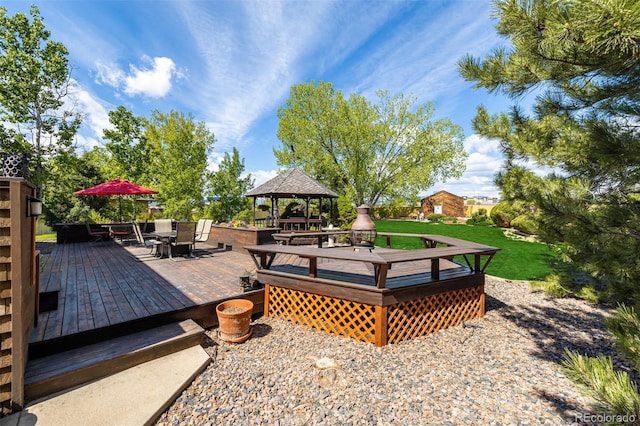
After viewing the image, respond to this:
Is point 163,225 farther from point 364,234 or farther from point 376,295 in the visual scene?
point 376,295

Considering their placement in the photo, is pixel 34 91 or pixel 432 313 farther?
pixel 34 91

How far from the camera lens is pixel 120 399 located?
2658mm

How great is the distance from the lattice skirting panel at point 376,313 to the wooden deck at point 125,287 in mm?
659

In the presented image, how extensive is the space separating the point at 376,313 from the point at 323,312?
0.98 meters

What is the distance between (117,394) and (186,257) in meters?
5.61

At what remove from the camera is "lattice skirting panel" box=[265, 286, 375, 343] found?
431 cm

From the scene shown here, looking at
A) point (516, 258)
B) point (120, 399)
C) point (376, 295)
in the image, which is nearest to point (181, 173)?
point (120, 399)

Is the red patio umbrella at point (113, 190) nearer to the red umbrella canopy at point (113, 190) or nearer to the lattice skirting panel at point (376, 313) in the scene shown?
the red umbrella canopy at point (113, 190)

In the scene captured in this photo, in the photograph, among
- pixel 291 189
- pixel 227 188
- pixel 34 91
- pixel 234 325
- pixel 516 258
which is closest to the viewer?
pixel 234 325

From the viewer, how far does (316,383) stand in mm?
3164

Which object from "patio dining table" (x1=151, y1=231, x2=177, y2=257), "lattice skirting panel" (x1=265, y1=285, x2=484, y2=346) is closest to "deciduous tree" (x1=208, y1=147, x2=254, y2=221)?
"patio dining table" (x1=151, y1=231, x2=177, y2=257)

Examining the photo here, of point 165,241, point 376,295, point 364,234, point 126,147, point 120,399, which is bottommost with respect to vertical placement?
point 120,399

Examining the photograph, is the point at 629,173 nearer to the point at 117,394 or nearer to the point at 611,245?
the point at 611,245

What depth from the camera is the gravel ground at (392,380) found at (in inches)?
106
